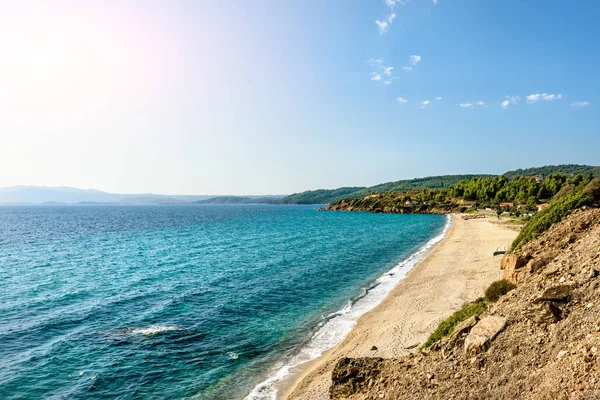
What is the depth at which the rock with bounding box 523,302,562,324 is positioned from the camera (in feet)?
38.2

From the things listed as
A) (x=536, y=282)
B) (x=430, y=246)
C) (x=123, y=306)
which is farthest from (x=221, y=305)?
(x=430, y=246)

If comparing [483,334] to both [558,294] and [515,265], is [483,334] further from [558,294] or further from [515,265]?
[515,265]

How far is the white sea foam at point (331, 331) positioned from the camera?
1704 cm

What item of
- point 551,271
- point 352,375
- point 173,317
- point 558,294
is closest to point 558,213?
point 551,271

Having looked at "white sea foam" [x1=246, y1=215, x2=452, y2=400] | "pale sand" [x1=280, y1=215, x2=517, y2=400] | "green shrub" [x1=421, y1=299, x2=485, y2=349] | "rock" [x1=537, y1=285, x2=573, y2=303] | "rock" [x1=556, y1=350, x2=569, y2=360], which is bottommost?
"white sea foam" [x1=246, y1=215, x2=452, y2=400]

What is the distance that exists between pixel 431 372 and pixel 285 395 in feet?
24.3

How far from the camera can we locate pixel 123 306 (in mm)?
29078

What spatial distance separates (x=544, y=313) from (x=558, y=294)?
1137 mm

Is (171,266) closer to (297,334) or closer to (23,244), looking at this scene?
(297,334)

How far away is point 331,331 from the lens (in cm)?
2359

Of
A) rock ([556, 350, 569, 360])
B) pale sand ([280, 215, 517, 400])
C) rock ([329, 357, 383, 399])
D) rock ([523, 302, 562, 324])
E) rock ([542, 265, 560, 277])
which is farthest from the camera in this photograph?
pale sand ([280, 215, 517, 400])

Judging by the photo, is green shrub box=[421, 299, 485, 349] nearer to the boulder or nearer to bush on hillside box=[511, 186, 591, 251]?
the boulder

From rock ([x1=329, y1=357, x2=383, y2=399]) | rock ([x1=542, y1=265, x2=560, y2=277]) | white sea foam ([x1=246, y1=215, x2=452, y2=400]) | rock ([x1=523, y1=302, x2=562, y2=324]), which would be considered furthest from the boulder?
white sea foam ([x1=246, y1=215, x2=452, y2=400])

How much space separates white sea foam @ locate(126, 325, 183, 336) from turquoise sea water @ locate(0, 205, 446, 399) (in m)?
0.14
